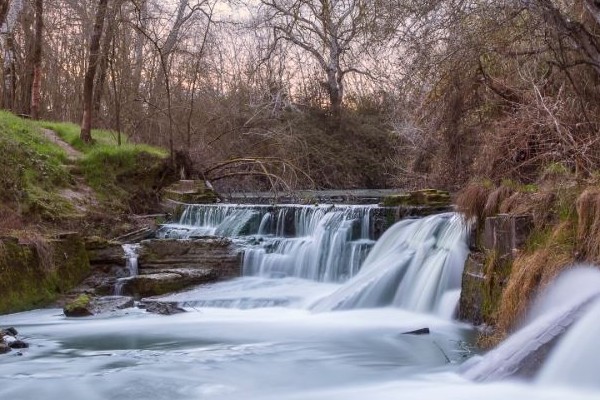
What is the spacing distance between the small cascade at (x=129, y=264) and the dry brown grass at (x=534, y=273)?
21.4ft

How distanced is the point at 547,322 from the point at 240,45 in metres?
20.6

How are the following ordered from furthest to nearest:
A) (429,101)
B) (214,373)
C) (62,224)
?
1. (62,224)
2. (429,101)
3. (214,373)

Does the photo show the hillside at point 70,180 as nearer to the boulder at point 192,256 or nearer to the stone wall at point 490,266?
the boulder at point 192,256

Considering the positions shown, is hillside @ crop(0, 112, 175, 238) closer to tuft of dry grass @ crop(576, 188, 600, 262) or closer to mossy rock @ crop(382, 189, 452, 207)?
mossy rock @ crop(382, 189, 452, 207)

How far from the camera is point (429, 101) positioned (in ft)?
39.6

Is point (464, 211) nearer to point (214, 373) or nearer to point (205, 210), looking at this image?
point (214, 373)

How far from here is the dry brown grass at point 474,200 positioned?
874 cm

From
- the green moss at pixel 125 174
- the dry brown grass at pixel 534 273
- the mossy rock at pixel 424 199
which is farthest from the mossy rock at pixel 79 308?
the dry brown grass at pixel 534 273

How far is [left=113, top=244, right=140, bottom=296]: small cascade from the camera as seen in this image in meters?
11.3

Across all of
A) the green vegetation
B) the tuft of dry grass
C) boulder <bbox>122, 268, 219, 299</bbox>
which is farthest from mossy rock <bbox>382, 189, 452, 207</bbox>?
the green vegetation

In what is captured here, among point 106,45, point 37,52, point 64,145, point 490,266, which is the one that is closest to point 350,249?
point 490,266

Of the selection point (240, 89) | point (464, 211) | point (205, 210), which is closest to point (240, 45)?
point (240, 89)

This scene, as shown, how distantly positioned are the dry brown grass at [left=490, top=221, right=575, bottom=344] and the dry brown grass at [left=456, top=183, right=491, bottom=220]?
1.79m

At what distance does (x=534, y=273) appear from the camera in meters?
6.71
